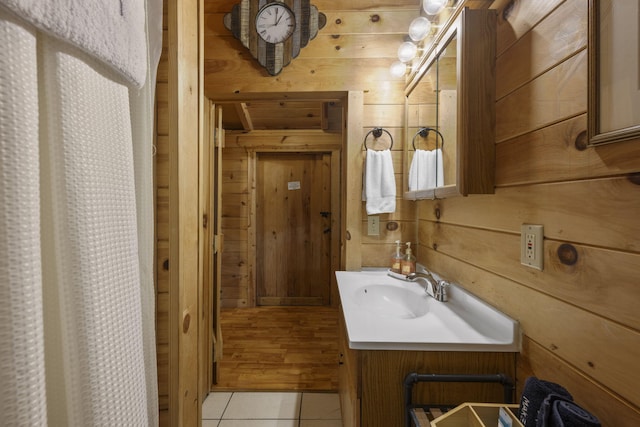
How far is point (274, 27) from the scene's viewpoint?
5.25 ft

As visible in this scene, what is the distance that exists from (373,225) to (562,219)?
103cm

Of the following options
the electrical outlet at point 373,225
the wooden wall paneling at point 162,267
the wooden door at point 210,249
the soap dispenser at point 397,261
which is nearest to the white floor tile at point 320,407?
the wooden door at point 210,249

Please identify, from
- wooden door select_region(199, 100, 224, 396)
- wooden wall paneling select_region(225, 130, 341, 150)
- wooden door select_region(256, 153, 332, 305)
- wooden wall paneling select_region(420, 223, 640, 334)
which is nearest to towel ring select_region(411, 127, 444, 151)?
wooden wall paneling select_region(420, 223, 640, 334)

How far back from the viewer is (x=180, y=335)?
74 centimetres

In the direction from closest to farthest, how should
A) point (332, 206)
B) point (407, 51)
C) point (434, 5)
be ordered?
point (434, 5) < point (407, 51) < point (332, 206)

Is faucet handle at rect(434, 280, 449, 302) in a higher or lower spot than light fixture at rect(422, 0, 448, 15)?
lower

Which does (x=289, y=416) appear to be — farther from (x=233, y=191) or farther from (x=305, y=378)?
(x=233, y=191)

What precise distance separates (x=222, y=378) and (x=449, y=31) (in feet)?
7.47

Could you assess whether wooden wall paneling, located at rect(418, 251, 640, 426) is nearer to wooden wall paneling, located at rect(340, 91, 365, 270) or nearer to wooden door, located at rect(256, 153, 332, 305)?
wooden wall paneling, located at rect(340, 91, 365, 270)

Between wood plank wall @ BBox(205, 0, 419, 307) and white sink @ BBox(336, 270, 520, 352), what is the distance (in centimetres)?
53

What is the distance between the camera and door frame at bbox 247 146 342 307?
3141 mm

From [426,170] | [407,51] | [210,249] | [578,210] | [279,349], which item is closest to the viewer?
[578,210]

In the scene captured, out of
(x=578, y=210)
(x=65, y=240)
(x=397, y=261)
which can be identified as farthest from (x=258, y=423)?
(x=578, y=210)

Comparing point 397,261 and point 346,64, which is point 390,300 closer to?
point 397,261
